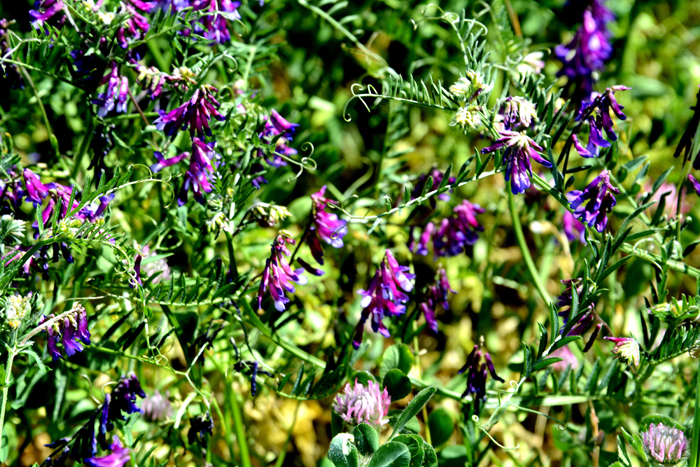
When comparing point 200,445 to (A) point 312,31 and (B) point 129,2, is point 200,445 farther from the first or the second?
(A) point 312,31

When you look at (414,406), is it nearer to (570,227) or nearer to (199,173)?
(199,173)

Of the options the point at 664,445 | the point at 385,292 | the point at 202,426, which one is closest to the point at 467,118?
the point at 385,292

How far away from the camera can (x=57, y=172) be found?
63.3 inches

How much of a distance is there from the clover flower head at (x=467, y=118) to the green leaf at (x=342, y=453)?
63 cm

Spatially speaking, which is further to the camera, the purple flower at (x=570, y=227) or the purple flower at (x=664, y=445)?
the purple flower at (x=570, y=227)

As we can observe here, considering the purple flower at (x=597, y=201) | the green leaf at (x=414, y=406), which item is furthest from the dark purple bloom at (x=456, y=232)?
the green leaf at (x=414, y=406)

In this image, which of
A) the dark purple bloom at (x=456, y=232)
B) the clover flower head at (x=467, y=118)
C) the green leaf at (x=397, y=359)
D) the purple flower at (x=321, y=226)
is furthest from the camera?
the dark purple bloom at (x=456, y=232)

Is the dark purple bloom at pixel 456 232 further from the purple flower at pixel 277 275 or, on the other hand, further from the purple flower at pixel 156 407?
the purple flower at pixel 156 407

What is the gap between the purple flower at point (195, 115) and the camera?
1328 mm

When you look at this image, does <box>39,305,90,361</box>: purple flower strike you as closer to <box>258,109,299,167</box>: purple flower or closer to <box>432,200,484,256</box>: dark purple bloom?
<box>258,109,299,167</box>: purple flower

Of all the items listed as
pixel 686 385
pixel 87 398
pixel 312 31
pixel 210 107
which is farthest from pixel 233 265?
pixel 312 31

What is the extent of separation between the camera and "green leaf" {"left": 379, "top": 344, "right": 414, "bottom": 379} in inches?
62.1

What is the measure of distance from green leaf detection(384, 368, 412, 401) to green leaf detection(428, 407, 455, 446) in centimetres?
20

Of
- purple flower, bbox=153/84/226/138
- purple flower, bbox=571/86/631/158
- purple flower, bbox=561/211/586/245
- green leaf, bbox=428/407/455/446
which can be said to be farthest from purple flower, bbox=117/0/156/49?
Answer: purple flower, bbox=561/211/586/245
